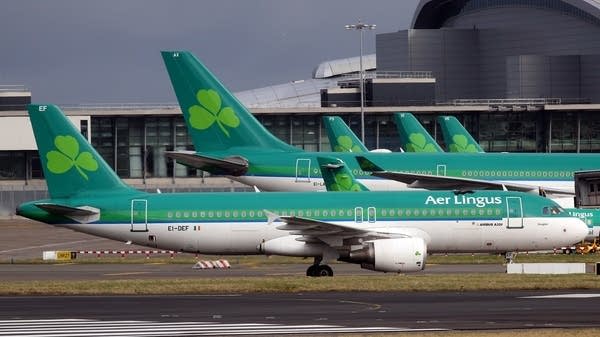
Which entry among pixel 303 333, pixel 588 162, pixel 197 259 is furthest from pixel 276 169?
pixel 303 333

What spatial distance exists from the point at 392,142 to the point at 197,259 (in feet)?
198

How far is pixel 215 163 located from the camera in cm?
6862

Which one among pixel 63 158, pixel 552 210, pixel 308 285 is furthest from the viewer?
pixel 63 158

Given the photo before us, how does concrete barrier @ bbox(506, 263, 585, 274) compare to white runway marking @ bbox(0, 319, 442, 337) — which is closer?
white runway marking @ bbox(0, 319, 442, 337)

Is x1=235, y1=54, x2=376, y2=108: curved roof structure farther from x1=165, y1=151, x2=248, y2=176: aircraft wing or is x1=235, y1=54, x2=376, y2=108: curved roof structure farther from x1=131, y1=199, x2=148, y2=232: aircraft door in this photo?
x1=131, y1=199, x2=148, y2=232: aircraft door

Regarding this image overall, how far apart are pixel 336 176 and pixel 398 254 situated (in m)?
13.7

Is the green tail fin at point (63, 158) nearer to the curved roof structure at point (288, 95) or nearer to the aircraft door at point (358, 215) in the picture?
the aircraft door at point (358, 215)

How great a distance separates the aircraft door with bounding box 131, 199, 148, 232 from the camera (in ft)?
174

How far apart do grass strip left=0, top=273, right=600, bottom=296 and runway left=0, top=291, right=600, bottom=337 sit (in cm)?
134

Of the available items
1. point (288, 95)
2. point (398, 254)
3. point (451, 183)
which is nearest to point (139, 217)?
point (398, 254)

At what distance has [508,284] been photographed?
141 ft

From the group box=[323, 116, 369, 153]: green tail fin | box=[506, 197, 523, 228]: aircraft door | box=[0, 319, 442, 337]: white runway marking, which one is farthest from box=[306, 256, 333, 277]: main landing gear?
box=[323, 116, 369, 153]: green tail fin

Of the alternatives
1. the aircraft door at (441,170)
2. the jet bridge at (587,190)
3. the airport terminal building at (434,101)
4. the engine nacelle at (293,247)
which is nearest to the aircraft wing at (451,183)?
the aircraft door at (441,170)

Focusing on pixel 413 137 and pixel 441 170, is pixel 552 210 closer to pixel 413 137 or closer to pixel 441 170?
pixel 441 170
